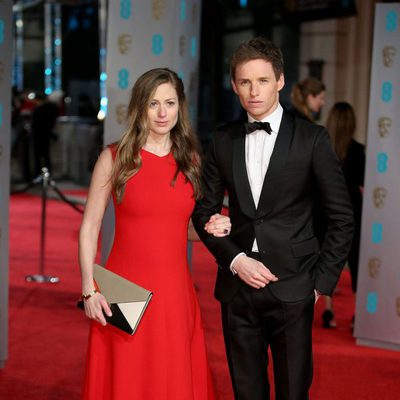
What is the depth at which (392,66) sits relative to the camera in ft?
18.6

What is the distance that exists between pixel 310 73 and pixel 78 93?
6.83 m

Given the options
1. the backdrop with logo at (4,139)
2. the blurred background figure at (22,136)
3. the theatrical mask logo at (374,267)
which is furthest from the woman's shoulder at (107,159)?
the blurred background figure at (22,136)

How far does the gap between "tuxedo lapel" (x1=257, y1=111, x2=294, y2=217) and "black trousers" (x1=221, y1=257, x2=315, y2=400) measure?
315mm

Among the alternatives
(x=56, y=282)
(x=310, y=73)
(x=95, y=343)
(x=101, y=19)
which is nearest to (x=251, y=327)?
(x=95, y=343)

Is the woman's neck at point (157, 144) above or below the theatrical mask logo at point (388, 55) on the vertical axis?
below

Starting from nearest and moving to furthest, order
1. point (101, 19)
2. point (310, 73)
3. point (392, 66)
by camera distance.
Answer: point (392, 66), point (310, 73), point (101, 19)

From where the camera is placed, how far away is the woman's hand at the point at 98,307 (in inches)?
127

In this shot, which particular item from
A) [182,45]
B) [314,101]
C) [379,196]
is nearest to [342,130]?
[314,101]

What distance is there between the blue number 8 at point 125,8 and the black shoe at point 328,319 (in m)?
2.67

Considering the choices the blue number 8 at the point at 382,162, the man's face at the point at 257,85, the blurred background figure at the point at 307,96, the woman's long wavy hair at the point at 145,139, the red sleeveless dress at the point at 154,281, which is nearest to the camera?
the man's face at the point at 257,85

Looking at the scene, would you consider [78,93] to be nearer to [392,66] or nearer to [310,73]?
[310,73]

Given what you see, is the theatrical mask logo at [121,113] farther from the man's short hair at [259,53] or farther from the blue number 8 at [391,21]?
the man's short hair at [259,53]

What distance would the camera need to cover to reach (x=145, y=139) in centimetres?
330

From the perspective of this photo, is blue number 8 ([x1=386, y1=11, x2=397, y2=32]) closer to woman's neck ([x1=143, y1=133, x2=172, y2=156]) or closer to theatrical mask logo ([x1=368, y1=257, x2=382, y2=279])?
theatrical mask logo ([x1=368, y1=257, x2=382, y2=279])
